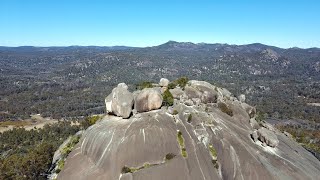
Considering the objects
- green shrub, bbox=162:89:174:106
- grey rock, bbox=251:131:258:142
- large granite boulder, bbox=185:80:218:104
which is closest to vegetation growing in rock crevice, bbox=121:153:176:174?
green shrub, bbox=162:89:174:106

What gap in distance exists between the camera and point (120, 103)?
77.0 m

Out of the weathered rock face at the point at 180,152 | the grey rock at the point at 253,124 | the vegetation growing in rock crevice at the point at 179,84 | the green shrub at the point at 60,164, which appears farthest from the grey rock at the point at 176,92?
the green shrub at the point at 60,164

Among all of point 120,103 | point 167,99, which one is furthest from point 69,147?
point 167,99

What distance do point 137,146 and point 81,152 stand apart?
580 inches

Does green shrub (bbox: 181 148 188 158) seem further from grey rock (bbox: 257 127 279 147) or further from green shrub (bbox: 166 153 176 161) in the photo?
grey rock (bbox: 257 127 279 147)

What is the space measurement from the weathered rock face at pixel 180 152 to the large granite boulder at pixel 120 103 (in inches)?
65.1

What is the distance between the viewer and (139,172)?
204ft

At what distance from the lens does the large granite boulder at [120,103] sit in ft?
251

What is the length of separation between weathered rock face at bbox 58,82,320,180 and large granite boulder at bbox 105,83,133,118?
65.1 inches

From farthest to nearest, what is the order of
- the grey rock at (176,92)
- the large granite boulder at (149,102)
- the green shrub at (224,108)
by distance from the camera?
the grey rock at (176,92) < the green shrub at (224,108) < the large granite boulder at (149,102)

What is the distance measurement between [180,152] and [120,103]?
62.9 ft

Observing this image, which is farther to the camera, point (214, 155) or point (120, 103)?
point (120, 103)

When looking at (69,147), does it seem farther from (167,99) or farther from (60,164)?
(167,99)

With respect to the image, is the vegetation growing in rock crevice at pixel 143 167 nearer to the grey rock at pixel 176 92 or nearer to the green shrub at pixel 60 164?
the green shrub at pixel 60 164
